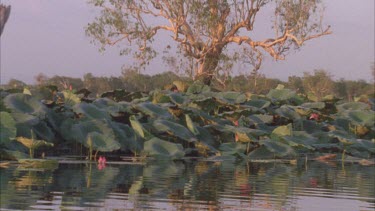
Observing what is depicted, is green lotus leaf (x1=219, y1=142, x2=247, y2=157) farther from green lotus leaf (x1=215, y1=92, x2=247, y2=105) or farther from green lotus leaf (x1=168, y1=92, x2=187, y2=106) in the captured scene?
A: green lotus leaf (x1=215, y1=92, x2=247, y2=105)

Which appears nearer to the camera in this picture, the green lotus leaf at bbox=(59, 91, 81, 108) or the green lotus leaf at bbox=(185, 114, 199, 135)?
the green lotus leaf at bbox=(185, 114, 199, 135)

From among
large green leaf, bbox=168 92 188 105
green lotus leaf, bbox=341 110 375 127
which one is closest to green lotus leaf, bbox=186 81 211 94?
large green leaf, bbox=168 92 188 105

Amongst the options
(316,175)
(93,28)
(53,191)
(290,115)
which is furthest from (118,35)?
(53,191)

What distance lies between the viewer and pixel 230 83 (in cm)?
2084

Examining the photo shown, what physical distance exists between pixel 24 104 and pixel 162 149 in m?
1.67

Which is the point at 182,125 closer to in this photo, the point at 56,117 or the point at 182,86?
the point at 56,117

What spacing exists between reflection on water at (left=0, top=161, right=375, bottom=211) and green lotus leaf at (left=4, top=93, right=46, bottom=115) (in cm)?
119

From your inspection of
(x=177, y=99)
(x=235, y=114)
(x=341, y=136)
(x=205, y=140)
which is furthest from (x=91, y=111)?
(x=341, y=136)

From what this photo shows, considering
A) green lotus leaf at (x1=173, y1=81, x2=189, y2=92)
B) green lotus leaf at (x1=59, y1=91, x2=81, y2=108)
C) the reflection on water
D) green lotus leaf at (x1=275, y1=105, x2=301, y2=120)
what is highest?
green lotus leaf at (x1=173, y1=81, x2=189, y2=92)

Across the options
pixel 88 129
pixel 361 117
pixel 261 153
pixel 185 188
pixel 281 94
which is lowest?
pixel 185 188

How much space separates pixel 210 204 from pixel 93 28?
17.0m

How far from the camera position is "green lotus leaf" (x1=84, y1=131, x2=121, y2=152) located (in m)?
7.95

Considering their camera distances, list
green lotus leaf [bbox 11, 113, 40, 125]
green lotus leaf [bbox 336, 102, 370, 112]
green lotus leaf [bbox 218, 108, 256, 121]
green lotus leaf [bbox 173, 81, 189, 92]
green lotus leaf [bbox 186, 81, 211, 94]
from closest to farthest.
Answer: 1. green lotus leaf [bbox 11, 113, 40, 125]
2. green lotus leaf [bbox 218, 108, 256, 121]
3. green lotus leaf [bbox 186, 81, 211, 94]
4. green lotus leaf [bbox 173, 81, 189, 92]
5. green lotus leaf [bbox 336, 102, 370, 112]

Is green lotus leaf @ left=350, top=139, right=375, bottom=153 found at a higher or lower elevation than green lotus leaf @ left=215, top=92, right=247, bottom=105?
lower
